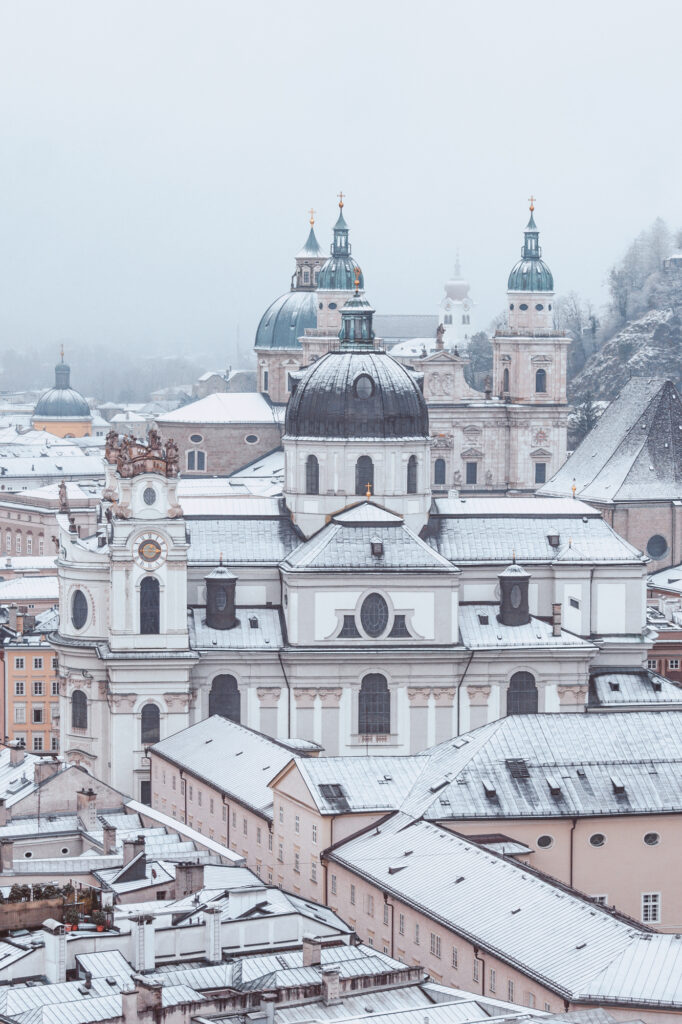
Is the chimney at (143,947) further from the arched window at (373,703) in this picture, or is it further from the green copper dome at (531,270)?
the green copper dome at (531,270)

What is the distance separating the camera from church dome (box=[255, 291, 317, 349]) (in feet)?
455

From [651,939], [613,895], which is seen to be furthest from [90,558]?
[651,939]

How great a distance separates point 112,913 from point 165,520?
86.1 feet

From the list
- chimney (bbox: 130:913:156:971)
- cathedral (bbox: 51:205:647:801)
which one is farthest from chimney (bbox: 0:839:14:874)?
cathedral (bbox: 51:205:647:801)

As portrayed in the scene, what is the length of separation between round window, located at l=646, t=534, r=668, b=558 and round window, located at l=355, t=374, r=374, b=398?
91.2 ft

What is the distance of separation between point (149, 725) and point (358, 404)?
38.1 ft

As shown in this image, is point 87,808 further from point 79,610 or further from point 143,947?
point 143,947

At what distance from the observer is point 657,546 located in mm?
106875

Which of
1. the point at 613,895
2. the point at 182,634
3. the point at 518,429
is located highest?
the point at 518,429

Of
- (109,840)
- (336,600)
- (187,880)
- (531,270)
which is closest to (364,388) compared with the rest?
(336,600)

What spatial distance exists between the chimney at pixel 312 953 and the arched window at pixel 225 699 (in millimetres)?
30956

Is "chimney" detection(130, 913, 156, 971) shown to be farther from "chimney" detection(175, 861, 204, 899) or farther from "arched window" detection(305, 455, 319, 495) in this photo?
"arched window" detection(305, 455, 319, 495)

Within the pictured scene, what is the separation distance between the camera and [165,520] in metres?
76.4

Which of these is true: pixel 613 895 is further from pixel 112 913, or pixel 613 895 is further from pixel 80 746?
pixel 80 746
